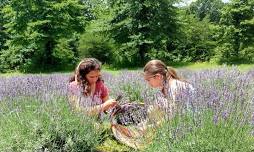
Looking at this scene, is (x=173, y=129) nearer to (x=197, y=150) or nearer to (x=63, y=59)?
(x=197, y=150)

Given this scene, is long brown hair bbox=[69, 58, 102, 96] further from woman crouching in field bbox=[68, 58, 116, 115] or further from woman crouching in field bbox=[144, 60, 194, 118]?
woman crouching in field bbox=[144, 60, 194, 118]

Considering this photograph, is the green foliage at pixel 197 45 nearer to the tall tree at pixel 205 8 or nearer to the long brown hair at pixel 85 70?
the tall tree at pixel 205 8

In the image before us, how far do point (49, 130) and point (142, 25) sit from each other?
23.6 m

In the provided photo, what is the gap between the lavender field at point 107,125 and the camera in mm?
2988

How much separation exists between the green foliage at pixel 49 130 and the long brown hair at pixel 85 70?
3.90ft

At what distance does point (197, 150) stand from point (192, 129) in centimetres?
14

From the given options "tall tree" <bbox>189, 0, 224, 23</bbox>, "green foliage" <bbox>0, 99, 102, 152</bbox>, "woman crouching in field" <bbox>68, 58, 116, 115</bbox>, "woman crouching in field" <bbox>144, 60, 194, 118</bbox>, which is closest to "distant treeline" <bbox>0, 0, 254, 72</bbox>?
"woman crouching in field" <bbox>68, 58, 116, 115</bbox>

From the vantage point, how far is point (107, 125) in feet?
13.5

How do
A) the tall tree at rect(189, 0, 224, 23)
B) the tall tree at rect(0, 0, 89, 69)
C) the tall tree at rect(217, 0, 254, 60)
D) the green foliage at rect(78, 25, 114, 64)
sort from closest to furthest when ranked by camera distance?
the tall tree at rect(0, 0, 89, 69), the tall tree at rect(217, 0, 254, 60), the green foliage at rect(78, 25, 114, 64), the tall tree at rect(189, 0, 224, 23)

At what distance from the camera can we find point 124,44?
27.0 metres

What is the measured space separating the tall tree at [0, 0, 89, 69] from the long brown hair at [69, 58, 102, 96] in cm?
2236

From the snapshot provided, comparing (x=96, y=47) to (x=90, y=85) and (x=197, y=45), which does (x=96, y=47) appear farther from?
(x=90, y=85)

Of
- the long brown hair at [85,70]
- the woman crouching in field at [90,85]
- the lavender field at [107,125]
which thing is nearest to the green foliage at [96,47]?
the woman crouching in field at [90,85]

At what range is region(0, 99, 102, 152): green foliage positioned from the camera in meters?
3.60
